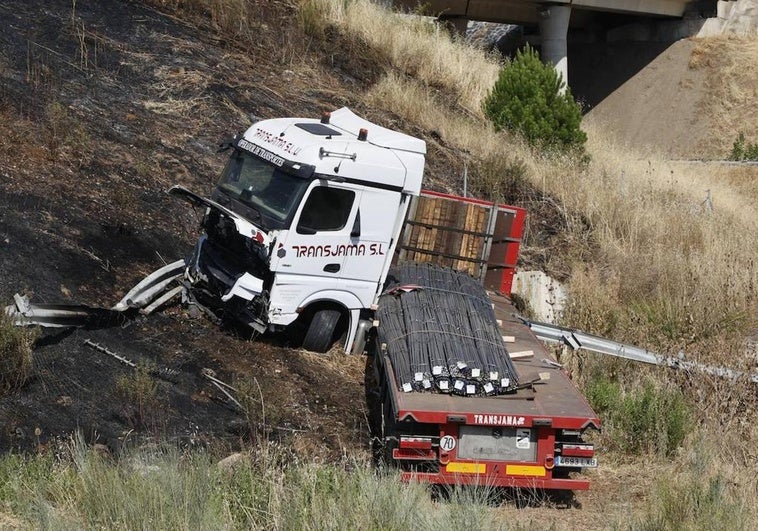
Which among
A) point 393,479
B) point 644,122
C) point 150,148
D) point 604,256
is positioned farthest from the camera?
point 644,122

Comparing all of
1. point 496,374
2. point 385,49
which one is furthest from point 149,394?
point 385,49

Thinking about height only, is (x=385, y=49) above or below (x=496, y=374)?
above

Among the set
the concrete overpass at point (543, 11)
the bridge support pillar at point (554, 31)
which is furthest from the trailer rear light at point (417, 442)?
the bridge support pillar at point (554, 31)

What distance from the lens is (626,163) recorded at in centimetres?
2283

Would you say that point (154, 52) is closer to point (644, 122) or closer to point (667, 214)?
point (667, 214)

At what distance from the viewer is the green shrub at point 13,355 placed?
880 cm

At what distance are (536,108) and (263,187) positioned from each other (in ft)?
37.1

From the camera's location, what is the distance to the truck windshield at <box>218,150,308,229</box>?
10.8 metres

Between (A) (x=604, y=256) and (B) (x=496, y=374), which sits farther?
(A) (x=604, y=256)

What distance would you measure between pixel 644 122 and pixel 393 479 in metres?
28.3

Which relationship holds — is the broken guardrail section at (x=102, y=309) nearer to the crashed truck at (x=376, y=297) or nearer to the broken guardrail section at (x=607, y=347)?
the crashed truck at (x=376, y=297)

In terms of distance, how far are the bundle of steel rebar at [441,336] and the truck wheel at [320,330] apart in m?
0.62

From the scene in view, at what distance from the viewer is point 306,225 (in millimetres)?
10914

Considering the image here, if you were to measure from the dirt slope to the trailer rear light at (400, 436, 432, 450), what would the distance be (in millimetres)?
24561
